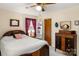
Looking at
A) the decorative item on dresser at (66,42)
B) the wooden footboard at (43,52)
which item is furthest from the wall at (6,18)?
the decorative item on dresser at (66,42)

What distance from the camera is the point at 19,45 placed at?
4.15ft

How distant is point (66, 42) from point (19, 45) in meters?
0.60

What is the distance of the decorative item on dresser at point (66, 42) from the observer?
1.28m

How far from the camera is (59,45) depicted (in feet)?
4.57

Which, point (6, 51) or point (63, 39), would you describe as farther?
point (63, 39)

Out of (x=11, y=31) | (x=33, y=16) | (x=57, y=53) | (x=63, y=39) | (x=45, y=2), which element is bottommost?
(x=57, y=53)

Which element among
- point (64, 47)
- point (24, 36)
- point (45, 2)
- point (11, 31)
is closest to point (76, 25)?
point (64, 47)

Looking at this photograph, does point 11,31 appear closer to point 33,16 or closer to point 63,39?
point 33,16

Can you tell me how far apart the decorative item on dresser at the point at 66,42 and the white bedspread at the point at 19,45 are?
188 millimetres

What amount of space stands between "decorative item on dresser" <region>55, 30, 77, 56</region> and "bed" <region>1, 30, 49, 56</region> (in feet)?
0.57

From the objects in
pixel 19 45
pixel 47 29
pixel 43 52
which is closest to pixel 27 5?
pixel 47 29

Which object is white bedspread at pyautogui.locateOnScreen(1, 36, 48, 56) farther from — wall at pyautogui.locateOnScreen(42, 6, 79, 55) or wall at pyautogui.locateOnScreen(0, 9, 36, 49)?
wall at pyautogui.locateOnScreen(42, 6, 79, 55)

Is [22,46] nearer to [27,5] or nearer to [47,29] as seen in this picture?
[47,29]

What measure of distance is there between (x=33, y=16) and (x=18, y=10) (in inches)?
7.9
